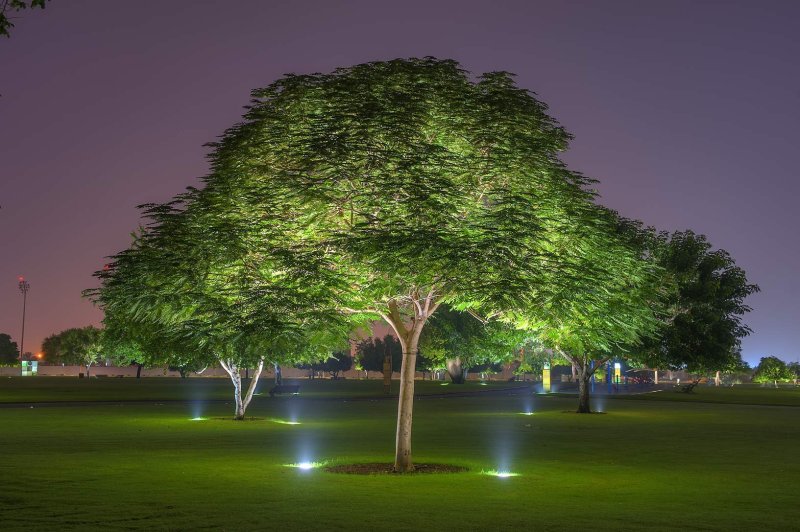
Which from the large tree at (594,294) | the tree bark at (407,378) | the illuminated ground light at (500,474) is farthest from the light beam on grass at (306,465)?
the large tree at (594,294)

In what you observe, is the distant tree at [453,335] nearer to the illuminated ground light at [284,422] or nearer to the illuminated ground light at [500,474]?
the illuminated ground light at [284,422]

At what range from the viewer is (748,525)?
64.7ft

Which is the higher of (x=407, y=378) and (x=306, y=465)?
(x=407, y=378)

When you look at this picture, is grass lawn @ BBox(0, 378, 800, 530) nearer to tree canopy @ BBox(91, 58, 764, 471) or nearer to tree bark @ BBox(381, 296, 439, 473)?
tree bark @ BBox(381, 296, 439, 473)

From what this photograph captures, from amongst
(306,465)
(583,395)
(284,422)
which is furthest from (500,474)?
(583,395)

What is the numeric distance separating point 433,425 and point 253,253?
1113 inches

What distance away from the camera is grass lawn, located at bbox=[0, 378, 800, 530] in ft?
65.3

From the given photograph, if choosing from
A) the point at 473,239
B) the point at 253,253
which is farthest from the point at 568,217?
the point at 253,253

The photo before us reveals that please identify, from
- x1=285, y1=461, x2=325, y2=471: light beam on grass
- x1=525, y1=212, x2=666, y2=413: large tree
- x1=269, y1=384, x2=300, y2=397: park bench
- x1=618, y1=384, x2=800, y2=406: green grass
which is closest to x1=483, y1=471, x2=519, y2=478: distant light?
x1=525, y1=212, x2=666, y2=413: large tree

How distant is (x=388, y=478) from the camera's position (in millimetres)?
26844

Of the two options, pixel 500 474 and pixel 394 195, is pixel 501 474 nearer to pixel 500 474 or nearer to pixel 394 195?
pixel 500 474

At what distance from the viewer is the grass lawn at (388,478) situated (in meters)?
19.9

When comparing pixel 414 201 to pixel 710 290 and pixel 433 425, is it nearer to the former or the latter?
pixel 433 425

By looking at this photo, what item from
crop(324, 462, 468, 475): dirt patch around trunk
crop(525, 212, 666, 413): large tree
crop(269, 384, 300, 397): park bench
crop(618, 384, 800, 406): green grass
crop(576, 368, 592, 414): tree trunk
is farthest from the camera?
crop(269, 384, 300, 397): park bench
